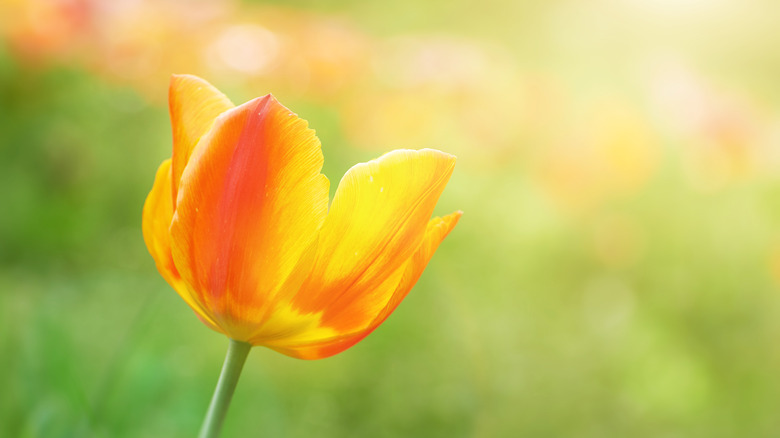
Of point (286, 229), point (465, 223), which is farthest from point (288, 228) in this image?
point (465, 223)

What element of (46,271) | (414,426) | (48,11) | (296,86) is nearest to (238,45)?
(296,86)

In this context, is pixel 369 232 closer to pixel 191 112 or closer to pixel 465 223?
pixel 191 112

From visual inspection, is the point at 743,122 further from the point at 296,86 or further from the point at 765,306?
the point at 296,86

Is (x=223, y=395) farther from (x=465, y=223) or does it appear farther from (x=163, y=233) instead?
(x=465, y=223)

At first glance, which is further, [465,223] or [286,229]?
[465,223]

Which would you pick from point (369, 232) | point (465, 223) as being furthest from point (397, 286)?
point (465, 223)

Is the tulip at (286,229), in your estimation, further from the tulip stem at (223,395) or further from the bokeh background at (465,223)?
the bokeh background at (465,223)

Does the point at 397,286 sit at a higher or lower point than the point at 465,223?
higher

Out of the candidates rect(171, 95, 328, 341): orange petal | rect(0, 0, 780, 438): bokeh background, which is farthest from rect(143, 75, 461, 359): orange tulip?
rect(0, 0, 780, 438): bokeh background
